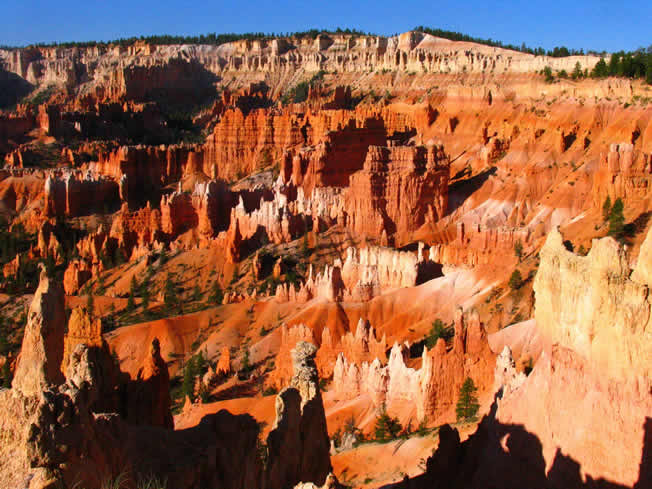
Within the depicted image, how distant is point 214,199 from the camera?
216ft

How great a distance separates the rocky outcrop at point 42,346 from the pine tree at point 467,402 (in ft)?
41.9

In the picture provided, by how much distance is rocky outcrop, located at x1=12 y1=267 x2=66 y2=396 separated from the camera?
14.2 metres

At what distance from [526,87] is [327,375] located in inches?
2354

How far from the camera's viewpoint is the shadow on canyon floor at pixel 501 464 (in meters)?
12.8

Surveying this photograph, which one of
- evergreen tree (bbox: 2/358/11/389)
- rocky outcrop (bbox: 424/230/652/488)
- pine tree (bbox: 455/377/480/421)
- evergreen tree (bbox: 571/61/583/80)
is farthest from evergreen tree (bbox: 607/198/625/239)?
evergreen tree (bbox: 571/61/583/80)

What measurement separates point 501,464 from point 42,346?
9.54 meters

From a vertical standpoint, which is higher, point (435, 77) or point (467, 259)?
point (435, 77)

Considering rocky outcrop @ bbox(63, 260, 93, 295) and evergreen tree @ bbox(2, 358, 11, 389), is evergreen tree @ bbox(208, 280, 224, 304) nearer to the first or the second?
rocky outcrop @ bbox(63, 260, 93, 295)

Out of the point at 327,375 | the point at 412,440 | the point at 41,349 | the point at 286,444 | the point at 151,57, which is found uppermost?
the point at 151,57

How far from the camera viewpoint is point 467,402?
23344 millimetres

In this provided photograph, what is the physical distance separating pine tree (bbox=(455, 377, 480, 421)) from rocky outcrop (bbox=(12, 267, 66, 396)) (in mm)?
12766

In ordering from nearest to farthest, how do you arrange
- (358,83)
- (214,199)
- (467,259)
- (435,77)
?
1. (467,259)
2. (214,199)
3. (435,77)
4. (358,83)

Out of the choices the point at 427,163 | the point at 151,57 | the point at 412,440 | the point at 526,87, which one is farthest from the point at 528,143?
the point at 151,57

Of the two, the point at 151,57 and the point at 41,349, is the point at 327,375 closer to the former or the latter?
the point at 41,349
